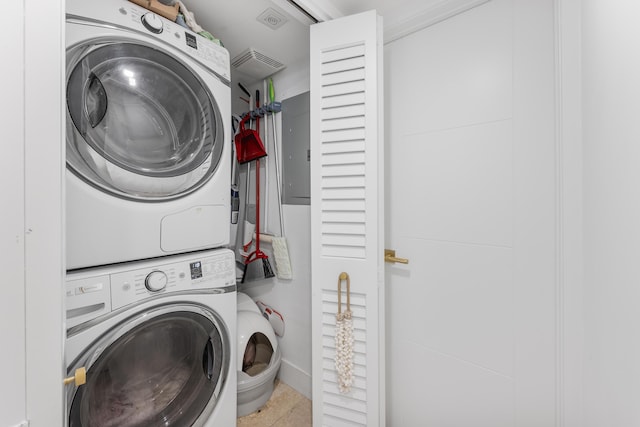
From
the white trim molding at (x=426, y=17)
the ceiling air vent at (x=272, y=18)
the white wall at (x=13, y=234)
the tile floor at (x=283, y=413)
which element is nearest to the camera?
the white wall at (x=13, y=234)

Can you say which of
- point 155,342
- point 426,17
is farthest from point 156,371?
point 426,17

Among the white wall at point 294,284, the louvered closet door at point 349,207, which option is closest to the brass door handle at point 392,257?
the louvered closet door at point 349,207

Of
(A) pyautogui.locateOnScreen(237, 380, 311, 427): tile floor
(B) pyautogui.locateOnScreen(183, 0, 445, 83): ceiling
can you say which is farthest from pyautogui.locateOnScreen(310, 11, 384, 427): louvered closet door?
(A) pyautogui.locateOnScreen(237, 380, 311, 427): tile floor

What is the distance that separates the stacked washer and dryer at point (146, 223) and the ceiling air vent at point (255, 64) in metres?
0.38

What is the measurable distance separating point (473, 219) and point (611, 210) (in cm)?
43

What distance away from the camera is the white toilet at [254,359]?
1.29 metres

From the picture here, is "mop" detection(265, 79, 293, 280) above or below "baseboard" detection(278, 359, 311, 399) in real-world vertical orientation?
above

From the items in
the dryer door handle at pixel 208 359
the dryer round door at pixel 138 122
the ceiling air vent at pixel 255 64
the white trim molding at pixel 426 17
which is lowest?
the dryer door handle at pixel 208 359

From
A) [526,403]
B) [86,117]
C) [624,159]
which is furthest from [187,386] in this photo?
[624,159]

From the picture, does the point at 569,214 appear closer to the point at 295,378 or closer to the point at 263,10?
the point at 263,10

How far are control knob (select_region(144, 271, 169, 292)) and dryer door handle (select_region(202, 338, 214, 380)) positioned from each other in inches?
12.8

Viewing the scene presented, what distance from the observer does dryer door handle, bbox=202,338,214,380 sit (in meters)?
1.02

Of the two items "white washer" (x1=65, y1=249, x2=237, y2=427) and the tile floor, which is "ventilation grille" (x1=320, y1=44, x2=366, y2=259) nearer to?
"white washer" (x1=65, y1=249, x2=237, y2=427)

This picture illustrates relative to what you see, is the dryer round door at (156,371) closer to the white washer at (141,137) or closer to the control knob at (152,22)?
the white washer at (141,137)
